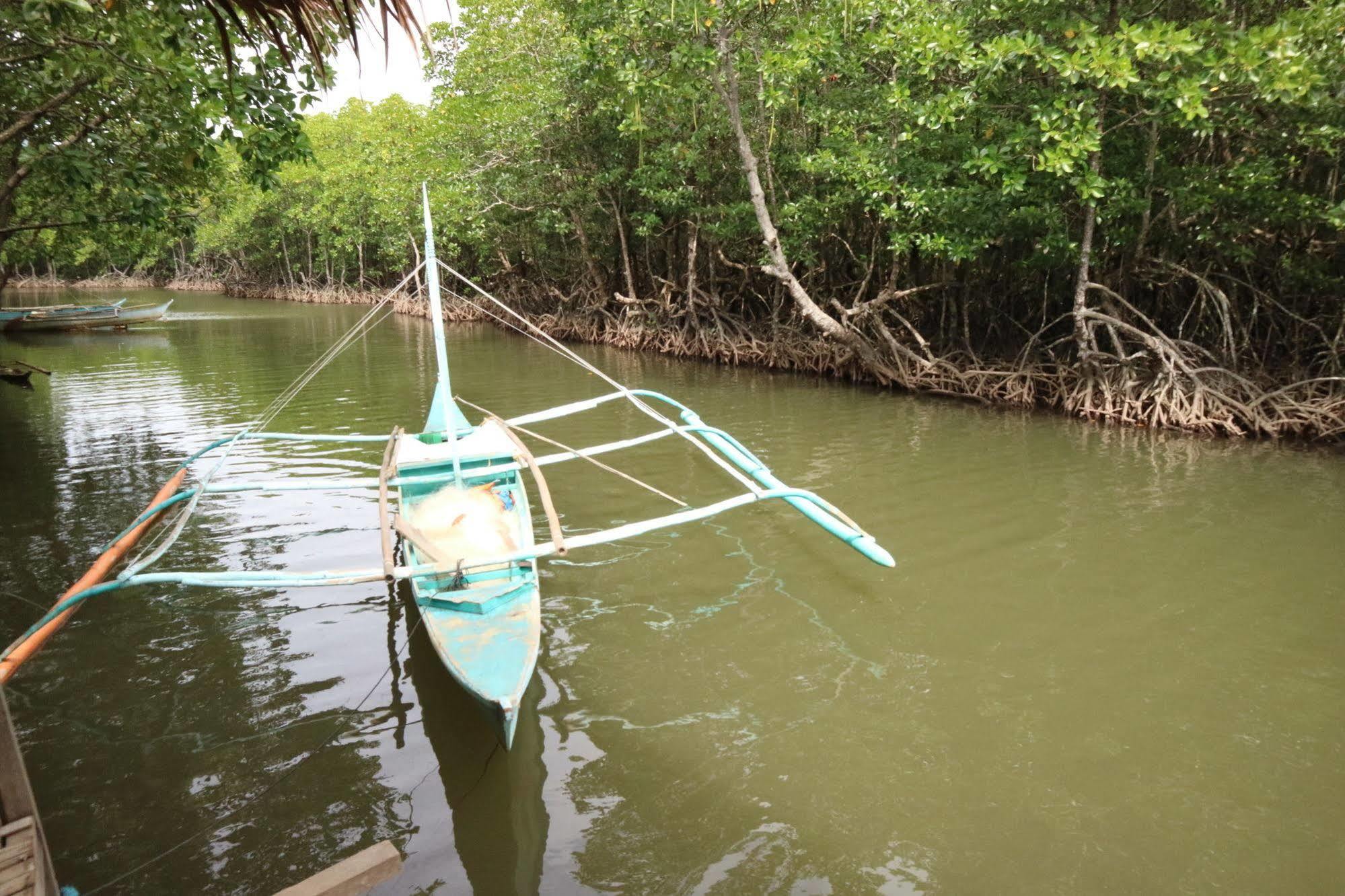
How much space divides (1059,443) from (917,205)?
3.69 metres

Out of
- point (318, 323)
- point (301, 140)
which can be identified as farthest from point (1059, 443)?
point (318, 323)

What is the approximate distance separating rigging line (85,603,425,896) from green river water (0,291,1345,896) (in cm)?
3

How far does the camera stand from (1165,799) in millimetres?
3438

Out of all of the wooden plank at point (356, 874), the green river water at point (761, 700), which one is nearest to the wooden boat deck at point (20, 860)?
the wooden plank at point (356, 874)

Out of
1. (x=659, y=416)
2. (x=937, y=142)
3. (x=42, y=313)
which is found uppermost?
(x=937, y=142)

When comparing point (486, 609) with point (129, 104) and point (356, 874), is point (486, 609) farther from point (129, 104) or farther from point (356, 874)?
point (129, 104)

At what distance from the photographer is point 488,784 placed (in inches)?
140

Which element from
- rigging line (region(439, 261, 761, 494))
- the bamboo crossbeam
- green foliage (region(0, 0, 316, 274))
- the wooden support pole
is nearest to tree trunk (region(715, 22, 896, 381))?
rigging line (region(439, 261, 761, 494))

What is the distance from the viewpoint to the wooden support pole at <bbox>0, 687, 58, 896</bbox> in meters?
2.09

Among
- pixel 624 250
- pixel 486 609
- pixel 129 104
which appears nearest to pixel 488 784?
pixel 486 609

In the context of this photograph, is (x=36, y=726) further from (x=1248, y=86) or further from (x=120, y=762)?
(x=1248, y=86)

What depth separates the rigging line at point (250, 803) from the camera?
307 centimetres

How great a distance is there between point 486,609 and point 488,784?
0.82 m

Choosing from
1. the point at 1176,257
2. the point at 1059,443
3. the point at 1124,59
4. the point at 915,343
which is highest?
the point at 1124,59
